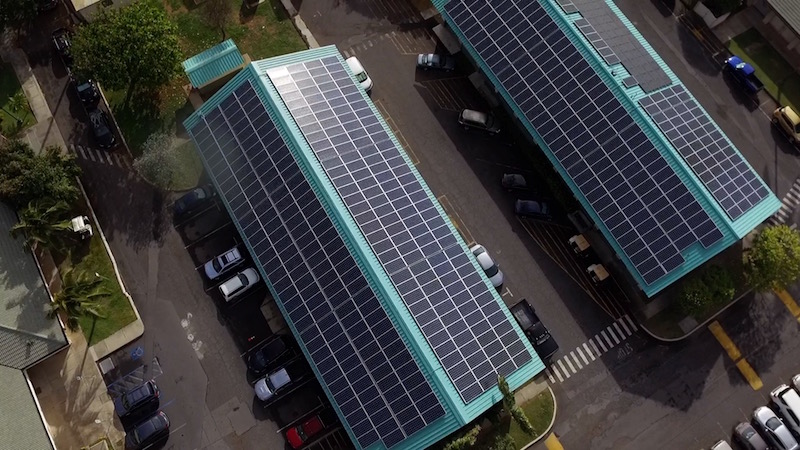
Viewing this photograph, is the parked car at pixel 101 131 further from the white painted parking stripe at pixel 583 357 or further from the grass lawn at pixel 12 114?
the white painted parking stripe at pixel 583 357

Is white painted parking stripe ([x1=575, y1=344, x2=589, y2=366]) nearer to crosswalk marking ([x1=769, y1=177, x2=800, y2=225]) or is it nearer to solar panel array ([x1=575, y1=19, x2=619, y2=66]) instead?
crosswalk marking ([x1=769, y1=177, x2=800, y2=225])

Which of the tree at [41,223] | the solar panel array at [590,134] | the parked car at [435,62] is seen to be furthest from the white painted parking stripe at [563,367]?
the tree at [41,223]

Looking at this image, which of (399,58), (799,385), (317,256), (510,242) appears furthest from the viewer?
(399,58)

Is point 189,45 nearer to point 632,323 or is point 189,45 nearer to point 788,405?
point 632,323

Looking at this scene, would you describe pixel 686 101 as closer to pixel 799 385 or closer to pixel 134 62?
pixel 799 385

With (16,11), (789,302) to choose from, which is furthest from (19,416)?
(789,302)

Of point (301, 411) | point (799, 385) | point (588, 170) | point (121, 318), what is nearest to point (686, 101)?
point (588, 170)
